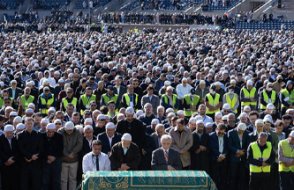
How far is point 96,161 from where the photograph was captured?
43.9ft

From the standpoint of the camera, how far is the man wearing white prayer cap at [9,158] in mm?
14477

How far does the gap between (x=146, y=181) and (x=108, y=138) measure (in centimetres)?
434

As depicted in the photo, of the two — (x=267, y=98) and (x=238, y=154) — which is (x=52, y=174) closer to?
(x=238, y=154)

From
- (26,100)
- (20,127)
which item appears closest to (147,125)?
(20,127)

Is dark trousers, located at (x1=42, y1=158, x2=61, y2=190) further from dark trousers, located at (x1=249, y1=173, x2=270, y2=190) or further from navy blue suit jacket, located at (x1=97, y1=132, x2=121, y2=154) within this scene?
dark trousers, located at (x1=249, y1=173, x2=270, y2=190)

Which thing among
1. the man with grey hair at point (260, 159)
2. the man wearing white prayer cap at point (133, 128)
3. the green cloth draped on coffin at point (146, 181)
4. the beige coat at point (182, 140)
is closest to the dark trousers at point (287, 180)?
the man with grey hair at point (260, 159)

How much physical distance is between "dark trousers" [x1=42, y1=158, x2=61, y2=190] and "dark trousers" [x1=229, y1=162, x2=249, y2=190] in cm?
324

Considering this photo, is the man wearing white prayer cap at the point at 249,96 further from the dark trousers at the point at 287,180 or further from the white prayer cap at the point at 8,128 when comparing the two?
the white prayer cap at the point at 8,128

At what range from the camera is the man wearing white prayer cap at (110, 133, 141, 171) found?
13656 millimetres

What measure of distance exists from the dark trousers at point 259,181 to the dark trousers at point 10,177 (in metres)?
4.23

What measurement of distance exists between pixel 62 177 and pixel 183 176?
490 centimetres

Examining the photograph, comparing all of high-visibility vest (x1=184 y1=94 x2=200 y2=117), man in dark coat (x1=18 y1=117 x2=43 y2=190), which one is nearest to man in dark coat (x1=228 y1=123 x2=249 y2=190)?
man in dark coat (x1=18 y1=117 x2=43 y2=190)

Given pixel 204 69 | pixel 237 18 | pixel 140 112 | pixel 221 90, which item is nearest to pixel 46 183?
pixel 140 112

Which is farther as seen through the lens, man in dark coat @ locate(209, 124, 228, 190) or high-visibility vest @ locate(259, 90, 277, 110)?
high-visibility vest @ locate(259, 90, 277, 110)
